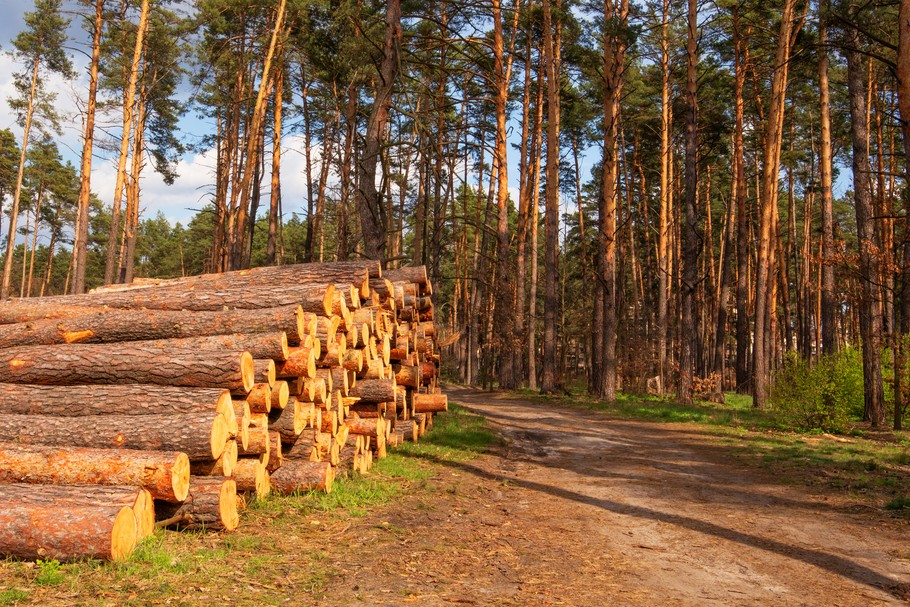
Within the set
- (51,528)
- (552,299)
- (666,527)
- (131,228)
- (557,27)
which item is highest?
(557,27)

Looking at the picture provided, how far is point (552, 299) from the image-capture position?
76.0ft

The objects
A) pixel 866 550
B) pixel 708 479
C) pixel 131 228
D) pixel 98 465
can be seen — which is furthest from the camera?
pixel 131 228

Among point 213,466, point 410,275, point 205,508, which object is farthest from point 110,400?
point 410,275

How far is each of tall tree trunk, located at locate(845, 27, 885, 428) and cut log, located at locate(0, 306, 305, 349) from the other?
1177 centimetres

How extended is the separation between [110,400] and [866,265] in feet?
47.6

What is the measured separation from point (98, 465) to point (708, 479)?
7643 mm

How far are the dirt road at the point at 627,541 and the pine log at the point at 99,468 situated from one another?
1.65 meters

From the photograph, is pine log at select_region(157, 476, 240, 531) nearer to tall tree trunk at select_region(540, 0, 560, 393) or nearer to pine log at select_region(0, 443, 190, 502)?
pine log at select_region(0, 443, 190, 502)

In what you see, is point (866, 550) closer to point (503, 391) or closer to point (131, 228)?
point (503, 391)

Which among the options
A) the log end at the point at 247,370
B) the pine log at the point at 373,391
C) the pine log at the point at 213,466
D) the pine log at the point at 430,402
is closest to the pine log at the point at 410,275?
the pine log at the point at 430,402

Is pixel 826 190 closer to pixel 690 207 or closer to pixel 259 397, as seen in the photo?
pixel 690 207

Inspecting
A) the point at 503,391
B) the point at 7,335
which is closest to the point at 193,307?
the point at 7,335

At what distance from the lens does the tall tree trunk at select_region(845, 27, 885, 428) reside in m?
14.4

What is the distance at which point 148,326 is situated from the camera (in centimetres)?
779
